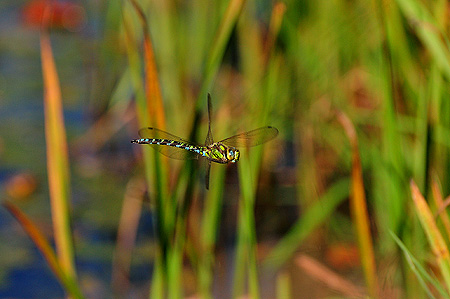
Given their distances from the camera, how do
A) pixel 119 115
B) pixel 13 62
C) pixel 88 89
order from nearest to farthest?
pixel 119 115 → pixel 88 89 → pixel 13 62

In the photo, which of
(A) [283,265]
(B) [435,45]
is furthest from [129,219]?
(B) [435,45]

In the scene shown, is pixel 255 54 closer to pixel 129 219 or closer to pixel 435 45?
pixel 129 219

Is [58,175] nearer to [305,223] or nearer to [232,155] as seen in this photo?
[232,155]

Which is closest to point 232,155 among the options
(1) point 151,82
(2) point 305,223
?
(1) point 151,82

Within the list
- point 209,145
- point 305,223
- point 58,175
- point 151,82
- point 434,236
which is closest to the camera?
point 434,236

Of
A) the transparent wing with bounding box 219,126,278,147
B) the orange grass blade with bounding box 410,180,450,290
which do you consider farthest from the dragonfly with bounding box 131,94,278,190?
the orange grass blade with bounding box 410,180,450,290

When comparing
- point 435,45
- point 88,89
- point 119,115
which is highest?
point 88,89
